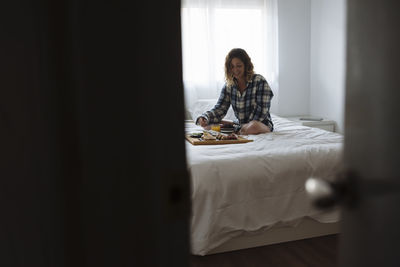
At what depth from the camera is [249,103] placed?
297 centimetres

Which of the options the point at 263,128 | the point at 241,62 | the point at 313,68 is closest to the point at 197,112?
the point at 241,62

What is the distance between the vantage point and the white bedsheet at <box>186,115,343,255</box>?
168 cm

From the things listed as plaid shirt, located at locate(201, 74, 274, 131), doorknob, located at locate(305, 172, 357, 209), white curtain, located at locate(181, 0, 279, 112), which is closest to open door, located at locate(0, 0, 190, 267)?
doorknob, located at locate(305, 172, 357, 209)

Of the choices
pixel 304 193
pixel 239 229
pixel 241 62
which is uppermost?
pixel 241 62

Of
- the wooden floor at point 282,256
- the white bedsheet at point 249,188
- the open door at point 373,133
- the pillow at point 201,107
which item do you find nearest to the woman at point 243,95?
the pillow at point 201,107

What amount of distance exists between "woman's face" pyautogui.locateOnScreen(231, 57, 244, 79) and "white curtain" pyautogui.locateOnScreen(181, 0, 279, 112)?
2.75 feet

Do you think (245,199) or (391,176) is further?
(245,199)

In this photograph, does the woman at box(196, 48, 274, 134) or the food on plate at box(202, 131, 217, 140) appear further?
the woman at box(196, 48, 274, 134)

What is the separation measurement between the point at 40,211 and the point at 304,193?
1.60 metres

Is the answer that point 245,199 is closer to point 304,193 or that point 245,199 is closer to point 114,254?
point 304,193

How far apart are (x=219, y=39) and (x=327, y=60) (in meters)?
1.29

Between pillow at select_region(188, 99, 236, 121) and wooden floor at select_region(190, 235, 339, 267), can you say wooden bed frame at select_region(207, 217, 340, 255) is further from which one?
pillow at select_region(188, 99, 236, 121)

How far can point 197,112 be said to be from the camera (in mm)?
3531

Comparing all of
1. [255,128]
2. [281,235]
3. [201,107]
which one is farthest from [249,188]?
[201,107]
